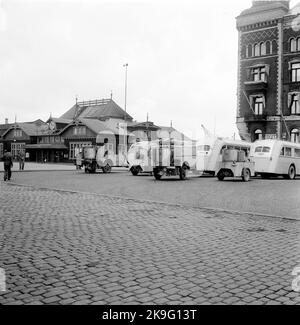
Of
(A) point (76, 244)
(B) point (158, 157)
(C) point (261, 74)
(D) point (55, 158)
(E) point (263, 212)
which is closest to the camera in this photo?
(A) point (76, 244)

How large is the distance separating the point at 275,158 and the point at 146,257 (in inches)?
762

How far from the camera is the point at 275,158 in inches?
912

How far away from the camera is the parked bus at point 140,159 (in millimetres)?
26198

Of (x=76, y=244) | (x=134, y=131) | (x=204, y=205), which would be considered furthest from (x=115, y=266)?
(x=134, y=131)

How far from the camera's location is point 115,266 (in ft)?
16.7

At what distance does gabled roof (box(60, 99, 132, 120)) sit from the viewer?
71.5 meters

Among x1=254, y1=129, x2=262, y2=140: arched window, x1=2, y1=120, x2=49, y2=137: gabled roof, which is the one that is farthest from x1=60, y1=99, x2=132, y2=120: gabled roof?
x1=254, y1=129, x2=262, y2=140: arched window

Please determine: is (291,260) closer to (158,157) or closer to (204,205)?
(204,205)

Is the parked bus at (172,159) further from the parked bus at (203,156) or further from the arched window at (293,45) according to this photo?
the arched window at (293,45)

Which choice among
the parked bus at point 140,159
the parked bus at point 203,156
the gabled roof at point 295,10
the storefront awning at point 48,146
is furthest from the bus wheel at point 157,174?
the storefront awning at point 48,146

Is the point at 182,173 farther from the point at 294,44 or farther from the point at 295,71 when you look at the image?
the point at 294,44

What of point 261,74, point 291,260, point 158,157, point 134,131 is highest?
point 261,74

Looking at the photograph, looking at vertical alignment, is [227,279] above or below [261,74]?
below

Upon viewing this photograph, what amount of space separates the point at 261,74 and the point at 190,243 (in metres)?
37.0
